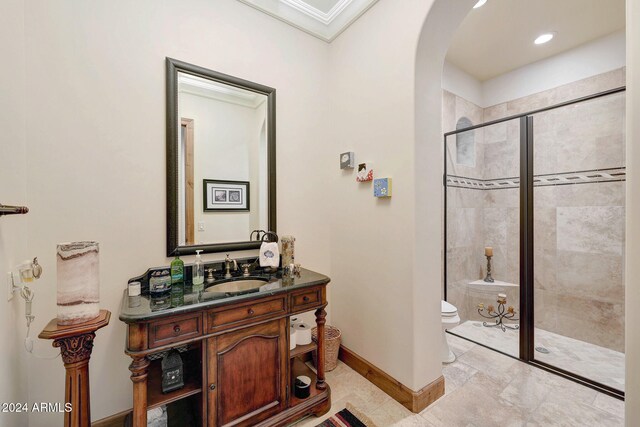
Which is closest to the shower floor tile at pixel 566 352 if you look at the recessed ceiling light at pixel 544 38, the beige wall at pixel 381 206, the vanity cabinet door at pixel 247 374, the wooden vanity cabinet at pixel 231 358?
the beige wall at pixel 381 206

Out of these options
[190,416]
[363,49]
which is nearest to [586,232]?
[363,49]

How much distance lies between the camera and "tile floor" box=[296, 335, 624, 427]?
158 centimetres

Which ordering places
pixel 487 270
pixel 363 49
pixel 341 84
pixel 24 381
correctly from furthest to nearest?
1. pixel 487 270
2. pixel 341 84
3. pixel 363 49
4. pixel 24 381

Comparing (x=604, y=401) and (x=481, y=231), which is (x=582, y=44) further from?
(x=604, y=401)

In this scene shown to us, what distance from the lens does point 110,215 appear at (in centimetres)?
147

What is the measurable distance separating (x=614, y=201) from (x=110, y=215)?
3.93 m

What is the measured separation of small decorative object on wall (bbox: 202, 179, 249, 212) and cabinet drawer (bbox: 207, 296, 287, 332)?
2.44ft

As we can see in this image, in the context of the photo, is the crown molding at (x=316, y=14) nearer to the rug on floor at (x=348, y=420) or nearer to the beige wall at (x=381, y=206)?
the beige wall at (x=381, y=206)

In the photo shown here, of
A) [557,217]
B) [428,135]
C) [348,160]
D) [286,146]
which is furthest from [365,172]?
[557,217]

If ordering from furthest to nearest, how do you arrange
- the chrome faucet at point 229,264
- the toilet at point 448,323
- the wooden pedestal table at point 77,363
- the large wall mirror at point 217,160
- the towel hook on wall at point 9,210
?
the toilet at point 448,323
the chrome faucet at point 229,264
the large wall mirror at point 217,160
the wooden pedestal table at point 77,363
the towel hook on wall at point 9,210

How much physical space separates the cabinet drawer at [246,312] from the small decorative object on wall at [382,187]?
3.09 ft

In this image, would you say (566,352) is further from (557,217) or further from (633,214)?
(633,214)

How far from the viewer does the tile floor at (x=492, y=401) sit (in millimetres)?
1582

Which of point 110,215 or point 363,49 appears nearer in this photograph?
point 110,215
